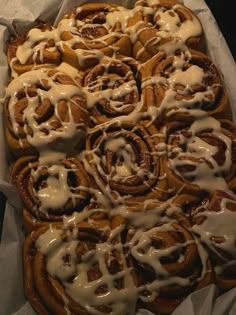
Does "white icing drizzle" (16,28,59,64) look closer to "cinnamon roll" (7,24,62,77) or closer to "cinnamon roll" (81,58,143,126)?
"cinnamon roll" (7,24,62,77)

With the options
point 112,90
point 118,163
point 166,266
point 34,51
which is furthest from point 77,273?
point 34,51

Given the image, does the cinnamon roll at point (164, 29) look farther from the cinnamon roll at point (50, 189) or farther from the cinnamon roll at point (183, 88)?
the cinnamon roll at point (50, 189)

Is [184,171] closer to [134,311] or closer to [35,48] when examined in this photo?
[134,311]

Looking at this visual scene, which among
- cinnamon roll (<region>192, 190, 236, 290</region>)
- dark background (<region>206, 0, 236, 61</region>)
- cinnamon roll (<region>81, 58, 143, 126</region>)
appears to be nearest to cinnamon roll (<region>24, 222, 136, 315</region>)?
cinnamon roll (<region>192, 190, 236, 290</region>)

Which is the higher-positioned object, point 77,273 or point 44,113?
point 44,113

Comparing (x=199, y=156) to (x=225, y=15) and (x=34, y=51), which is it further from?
(x=225, y=15)

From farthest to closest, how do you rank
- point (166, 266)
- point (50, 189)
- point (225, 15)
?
1. point (225, 15)
2. point (50, 189)
3. point (166, 266)

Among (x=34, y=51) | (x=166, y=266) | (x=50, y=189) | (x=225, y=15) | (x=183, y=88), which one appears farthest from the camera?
(x=225, y=15)
